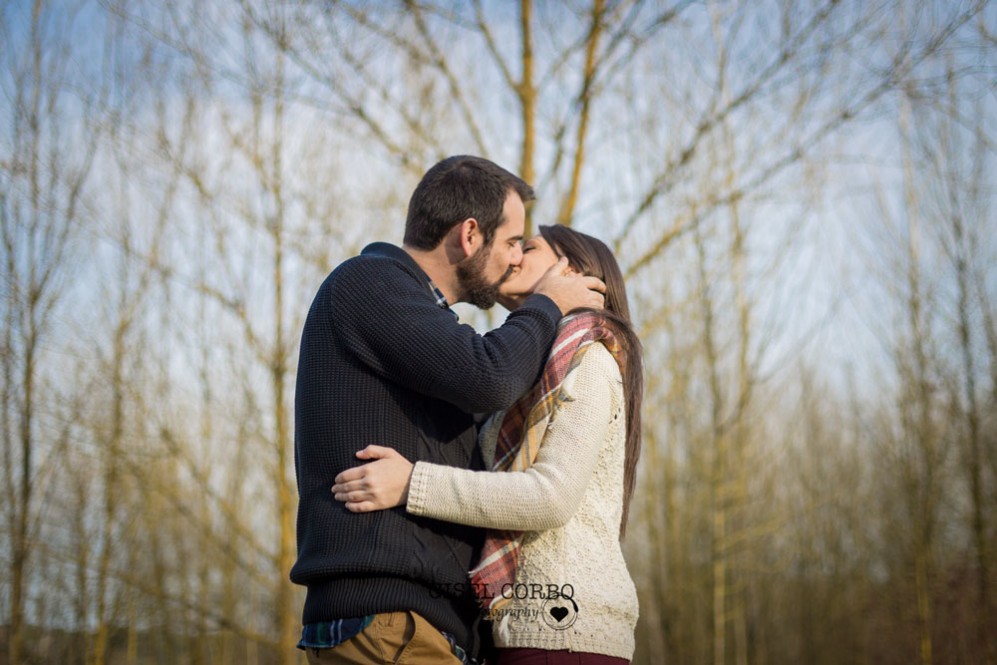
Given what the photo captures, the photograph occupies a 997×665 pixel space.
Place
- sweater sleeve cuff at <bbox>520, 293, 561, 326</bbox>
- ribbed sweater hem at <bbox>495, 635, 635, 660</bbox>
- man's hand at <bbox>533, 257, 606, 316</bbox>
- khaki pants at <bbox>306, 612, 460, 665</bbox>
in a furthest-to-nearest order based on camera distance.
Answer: man's hand at <bbox>533, 257, 606, 316</bbox> < sweater sleeve cuff at <bbox>520, 293, 561, 326</bbox> < ribbed sweater hem at <bbox>495, 635, 635, 660</bbox> < khaki pants at <bbox>306, 612, 460, 665</bbox>

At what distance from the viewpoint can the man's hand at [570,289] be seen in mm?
2246

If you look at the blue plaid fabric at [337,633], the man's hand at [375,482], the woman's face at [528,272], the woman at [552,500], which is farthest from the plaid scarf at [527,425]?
the woman's face at [528,272]

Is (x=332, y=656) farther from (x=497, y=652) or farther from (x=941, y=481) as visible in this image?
(x=941, y=481)

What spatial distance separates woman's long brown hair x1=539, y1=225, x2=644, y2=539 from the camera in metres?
2.29

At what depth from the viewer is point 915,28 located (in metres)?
3.96

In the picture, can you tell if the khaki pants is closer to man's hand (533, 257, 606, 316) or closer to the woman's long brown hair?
the woman's long brown hair

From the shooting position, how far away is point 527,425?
6.87 feet

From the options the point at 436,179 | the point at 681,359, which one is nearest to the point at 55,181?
the point at 436,179

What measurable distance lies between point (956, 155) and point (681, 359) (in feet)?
10.6

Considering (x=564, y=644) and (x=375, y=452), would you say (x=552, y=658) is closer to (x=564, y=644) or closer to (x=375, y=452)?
(x=564, y=644)

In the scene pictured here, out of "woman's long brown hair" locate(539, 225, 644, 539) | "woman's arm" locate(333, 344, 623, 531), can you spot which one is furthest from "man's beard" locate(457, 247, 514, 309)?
"woman's arm" locate(333, 344, 623, 531)

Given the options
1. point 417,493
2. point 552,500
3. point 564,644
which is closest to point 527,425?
point 552,500

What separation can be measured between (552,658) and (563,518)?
0.29 metres

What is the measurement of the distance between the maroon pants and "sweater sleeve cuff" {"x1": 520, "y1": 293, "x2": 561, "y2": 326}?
72 centimetres
